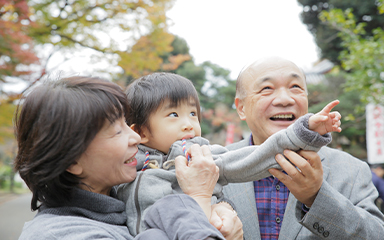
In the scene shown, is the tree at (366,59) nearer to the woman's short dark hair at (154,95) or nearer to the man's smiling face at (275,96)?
the man's smiling face at (275,96)

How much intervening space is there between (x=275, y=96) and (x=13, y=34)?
6174 mm

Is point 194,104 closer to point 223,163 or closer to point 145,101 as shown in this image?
point 145,101

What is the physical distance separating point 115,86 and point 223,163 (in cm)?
77

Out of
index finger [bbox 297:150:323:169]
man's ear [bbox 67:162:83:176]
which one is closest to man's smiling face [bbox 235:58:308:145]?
index finger [bbox 297:150:323:169]

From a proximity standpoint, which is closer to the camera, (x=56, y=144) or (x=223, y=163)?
(x=56, y=144)

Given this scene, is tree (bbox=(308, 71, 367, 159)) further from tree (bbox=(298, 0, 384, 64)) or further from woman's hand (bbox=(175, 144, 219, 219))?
woman's hand (bbox=(175, 144, 219, 219))

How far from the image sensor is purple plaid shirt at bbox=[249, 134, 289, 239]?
7.41ft

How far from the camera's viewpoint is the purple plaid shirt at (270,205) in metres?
2.26

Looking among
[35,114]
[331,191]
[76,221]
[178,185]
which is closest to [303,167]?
[331,191]

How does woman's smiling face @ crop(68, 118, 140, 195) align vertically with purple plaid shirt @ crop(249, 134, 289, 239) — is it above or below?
above

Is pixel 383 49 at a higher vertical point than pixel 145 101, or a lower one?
lower

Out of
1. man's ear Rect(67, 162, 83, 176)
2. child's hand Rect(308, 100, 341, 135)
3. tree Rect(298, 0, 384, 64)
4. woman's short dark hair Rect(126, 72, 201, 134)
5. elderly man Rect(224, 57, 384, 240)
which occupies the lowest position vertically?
tree Rect(298, 0, 384, 64)

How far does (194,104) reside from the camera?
217 centimetres

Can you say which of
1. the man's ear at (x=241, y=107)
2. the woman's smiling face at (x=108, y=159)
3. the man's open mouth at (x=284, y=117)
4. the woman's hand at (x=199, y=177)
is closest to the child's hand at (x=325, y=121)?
the woman's hand at (x=199, y=177)
